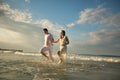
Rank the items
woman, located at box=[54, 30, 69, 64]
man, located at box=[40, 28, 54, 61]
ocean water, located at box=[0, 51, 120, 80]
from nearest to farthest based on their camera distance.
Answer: ocean water, located at box=[0, 51, 120, 80] → woman, located at box=[54, 30, 69, 64] → man, located at box=[40, 28, 54, 61]

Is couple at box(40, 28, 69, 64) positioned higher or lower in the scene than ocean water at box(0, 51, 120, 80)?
higher

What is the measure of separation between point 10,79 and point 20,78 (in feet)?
1.14

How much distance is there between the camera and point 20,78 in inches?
252

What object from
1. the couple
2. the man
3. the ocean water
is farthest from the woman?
the man

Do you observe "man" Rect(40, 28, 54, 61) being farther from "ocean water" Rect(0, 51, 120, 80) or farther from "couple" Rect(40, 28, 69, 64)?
"ocean water" Rect(0, 51, 120, 80)

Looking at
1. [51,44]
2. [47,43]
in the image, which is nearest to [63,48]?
[51,44]

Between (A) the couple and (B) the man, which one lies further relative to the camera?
(B) the man

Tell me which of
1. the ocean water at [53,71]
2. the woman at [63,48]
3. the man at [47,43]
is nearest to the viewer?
the ocean water at [53,71]

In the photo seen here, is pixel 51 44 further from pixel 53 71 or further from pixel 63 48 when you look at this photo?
pixel 53 71

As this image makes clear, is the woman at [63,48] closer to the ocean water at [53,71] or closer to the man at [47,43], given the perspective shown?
the ocean water at [53,71]

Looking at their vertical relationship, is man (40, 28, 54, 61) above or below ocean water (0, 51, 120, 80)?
above

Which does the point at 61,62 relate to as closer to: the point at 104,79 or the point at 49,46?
the point at 49,46

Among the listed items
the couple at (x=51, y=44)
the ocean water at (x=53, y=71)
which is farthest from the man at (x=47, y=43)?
the ocean water at (x=53, y=71)

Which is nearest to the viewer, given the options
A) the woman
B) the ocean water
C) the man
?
the ocean water
